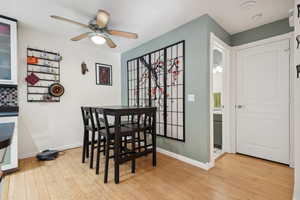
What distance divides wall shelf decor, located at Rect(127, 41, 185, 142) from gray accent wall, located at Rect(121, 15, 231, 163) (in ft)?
0.38

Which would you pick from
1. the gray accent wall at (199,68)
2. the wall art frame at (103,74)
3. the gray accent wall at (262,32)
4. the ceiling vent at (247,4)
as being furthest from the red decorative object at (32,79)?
the gray accent wall at (262,32)

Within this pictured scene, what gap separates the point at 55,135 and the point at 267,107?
13.7 ft

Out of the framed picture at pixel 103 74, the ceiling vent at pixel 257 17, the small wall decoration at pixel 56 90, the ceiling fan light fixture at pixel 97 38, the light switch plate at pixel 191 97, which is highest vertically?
the ceiling vent at pixel 257 17

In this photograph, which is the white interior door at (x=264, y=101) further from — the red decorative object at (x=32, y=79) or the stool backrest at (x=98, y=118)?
the red decorative object at (x=32, y=79)

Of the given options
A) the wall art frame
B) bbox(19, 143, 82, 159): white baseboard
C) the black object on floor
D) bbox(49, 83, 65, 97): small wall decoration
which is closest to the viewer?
the black object on floor

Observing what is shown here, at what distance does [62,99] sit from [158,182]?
8.58ft

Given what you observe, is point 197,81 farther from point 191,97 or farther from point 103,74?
point 103,74

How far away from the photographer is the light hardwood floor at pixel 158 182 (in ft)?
5.28

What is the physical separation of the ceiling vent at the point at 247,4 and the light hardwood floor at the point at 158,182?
7.92ft

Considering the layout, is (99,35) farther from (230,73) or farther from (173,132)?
(230,73)

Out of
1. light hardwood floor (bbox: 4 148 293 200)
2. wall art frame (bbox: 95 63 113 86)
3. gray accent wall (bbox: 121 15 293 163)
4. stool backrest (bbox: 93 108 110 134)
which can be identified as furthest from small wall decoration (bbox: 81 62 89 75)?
gray accent wall (bbox: 121 15 293 163)

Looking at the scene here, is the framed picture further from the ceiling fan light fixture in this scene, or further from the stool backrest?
the stool backrest

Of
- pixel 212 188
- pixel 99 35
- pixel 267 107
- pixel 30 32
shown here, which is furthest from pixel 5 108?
pixel 267 107

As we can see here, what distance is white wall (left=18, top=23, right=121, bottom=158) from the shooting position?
8.66 feet
